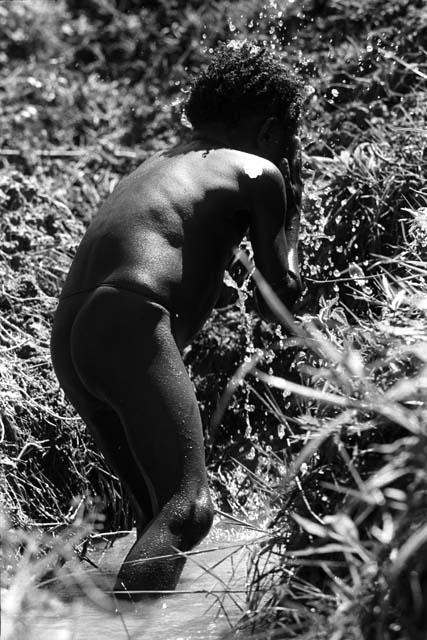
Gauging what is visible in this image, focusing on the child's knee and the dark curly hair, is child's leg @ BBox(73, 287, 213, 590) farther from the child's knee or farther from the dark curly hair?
the dark curly hair

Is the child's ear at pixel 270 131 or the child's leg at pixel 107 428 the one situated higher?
the child's ear at pixel 270 131

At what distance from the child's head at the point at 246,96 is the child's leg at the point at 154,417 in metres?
0.70

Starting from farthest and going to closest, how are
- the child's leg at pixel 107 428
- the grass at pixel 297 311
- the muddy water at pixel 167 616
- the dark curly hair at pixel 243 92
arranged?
the dark curly hair at pixel 243 92, the child's leg at pixel 107 428, the muddy water at pixel 167 616, the grass at pixel 297 311

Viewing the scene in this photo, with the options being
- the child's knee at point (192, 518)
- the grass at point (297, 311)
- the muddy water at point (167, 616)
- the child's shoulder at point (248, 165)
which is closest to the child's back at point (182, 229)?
the child's shoulder at point (248, 165)

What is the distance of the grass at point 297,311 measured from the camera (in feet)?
6.45

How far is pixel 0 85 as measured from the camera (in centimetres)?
802

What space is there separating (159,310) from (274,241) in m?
0.40

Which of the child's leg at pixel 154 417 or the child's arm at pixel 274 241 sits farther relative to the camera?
the child's arm at pixel 274 241

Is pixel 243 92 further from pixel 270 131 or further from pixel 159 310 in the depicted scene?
pixel 159 310

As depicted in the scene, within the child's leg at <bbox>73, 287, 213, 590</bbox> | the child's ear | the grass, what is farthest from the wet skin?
the grass

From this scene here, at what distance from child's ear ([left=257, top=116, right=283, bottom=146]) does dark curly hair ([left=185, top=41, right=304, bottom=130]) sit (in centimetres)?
2

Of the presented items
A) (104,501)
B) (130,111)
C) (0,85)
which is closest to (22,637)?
(104,501)

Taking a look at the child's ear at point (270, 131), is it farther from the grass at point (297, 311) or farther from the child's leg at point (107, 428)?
the child's leg at point (107, 428)

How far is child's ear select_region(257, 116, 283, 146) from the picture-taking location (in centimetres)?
322
